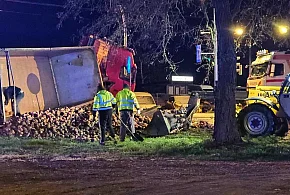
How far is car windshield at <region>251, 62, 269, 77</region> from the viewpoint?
2352 cm

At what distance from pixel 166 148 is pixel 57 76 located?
7.16 m

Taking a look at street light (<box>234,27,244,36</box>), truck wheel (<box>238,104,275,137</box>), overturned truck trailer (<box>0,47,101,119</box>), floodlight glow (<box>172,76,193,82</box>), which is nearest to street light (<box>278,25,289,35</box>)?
street light (<box>234,27,244,36</box>)

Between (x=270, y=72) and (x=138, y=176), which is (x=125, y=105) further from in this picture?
(x=270, y=72)

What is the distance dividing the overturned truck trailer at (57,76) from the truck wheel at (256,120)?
5.52 metres

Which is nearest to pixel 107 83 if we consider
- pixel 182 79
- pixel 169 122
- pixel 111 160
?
pixel 169 122

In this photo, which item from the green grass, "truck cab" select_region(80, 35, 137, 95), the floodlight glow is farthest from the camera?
the floodlight glow

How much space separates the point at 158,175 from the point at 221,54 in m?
5.04

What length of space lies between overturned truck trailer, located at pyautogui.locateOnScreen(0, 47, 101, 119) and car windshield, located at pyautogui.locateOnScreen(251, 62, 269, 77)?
7.39m

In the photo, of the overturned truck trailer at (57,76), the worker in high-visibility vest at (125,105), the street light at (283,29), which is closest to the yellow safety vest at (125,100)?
the worker in high-visibility vest at (125,105)

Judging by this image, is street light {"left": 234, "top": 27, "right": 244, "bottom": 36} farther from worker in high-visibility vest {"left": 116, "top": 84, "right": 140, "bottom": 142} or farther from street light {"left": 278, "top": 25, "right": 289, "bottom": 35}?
worker in high-visibility vest {"left": 116, "top": 84, "right": 140, "bottom": 142}

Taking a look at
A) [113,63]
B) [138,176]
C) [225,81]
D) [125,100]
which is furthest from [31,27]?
[138,176]

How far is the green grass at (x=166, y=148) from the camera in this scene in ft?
43.0

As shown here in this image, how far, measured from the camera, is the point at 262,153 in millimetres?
13109

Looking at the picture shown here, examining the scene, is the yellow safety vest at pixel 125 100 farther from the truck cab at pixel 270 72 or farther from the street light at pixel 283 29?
the truck cab at pixel 270 72
